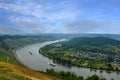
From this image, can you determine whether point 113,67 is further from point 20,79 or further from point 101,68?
point 20,79

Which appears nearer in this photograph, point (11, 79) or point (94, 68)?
point (11, 79)

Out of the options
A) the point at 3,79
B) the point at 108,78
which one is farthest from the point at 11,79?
the point at 108,78

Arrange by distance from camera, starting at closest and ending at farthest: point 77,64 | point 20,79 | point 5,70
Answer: point 20,79 → point 5,70 → point 77,64

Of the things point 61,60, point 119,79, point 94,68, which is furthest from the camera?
point 61,60

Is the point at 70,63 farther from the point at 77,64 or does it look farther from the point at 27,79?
the point at 27,79

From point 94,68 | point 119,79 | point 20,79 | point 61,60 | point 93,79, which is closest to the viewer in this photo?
point 20,79

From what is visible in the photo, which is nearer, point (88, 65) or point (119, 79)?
point (119, 79)

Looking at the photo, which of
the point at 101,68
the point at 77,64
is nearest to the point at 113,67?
the point at 101,68

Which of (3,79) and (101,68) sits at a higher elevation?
(3,79)

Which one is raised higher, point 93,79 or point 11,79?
point 11,79
